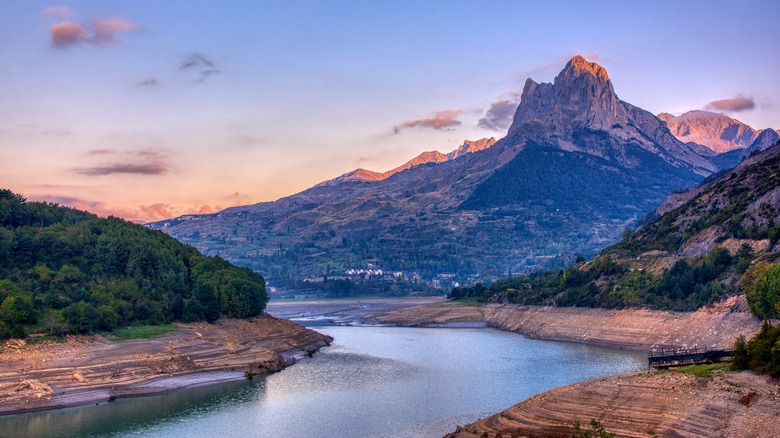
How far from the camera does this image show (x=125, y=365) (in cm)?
8844

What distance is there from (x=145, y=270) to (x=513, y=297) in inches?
3956

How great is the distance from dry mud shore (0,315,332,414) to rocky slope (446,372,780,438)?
44.1 metres

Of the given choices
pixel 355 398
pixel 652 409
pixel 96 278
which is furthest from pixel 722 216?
pixel 96 278

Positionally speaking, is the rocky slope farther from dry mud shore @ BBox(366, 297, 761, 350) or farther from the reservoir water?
dry mud shore @ BBox(366, 297, 761, 350)

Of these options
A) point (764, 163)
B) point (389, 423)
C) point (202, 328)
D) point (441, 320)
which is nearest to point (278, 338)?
point (202, 328)

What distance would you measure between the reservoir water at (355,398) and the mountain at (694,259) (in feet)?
56.4

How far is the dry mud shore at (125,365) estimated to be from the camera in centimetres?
7706

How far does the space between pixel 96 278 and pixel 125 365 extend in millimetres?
27304

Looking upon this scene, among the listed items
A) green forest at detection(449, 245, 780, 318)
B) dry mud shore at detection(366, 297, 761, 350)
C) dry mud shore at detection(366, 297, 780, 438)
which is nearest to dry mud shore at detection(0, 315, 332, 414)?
dry mud shore at detection(366, 297, 780, 438)

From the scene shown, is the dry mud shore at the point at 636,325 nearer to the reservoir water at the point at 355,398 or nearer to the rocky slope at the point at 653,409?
the reservoir water at the point at 355,398

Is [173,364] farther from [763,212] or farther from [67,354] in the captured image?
[763,212]

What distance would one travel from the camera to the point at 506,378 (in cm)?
9231

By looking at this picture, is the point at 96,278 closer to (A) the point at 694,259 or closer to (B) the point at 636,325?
(B) the point at 636,325

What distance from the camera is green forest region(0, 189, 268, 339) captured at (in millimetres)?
92562
